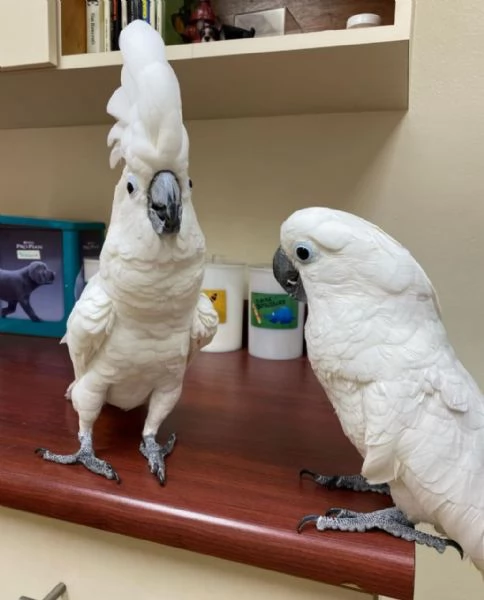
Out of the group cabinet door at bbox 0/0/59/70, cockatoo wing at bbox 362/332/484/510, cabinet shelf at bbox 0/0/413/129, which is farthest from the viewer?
cabinet door at bbox 0/0/59/70

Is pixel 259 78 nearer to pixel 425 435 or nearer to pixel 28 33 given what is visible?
pixel 28 33

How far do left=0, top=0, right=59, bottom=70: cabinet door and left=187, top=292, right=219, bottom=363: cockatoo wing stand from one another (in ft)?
1.66

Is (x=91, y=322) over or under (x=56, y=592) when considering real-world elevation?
over

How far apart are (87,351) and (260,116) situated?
75 cm

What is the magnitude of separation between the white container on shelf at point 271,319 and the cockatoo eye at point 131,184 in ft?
1.83

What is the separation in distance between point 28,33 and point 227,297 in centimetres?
62

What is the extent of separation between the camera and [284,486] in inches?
23.8

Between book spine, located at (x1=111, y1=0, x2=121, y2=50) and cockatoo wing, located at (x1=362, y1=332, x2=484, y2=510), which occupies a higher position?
book spine, located at (x1=111, y1=0, x2=121, y2=50)

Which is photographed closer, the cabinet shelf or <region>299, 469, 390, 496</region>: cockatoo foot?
<region>299, 469, 390, 496</region>: cockatoo foot

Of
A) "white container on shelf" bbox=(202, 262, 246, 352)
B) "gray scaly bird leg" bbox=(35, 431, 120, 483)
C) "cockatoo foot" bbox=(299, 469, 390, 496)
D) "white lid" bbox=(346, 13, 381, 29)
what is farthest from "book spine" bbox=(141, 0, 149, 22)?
"cockatoo foot" bbox=(299, 469, 390, 496)

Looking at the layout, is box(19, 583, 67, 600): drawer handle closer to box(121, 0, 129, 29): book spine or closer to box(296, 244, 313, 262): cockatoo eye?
box(296, 244, 313, 262): cockatoo eye

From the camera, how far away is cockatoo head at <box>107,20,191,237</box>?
1.62 feet

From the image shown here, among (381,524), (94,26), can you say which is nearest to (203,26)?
(94,26)

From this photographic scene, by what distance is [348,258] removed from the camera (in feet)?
1.70
